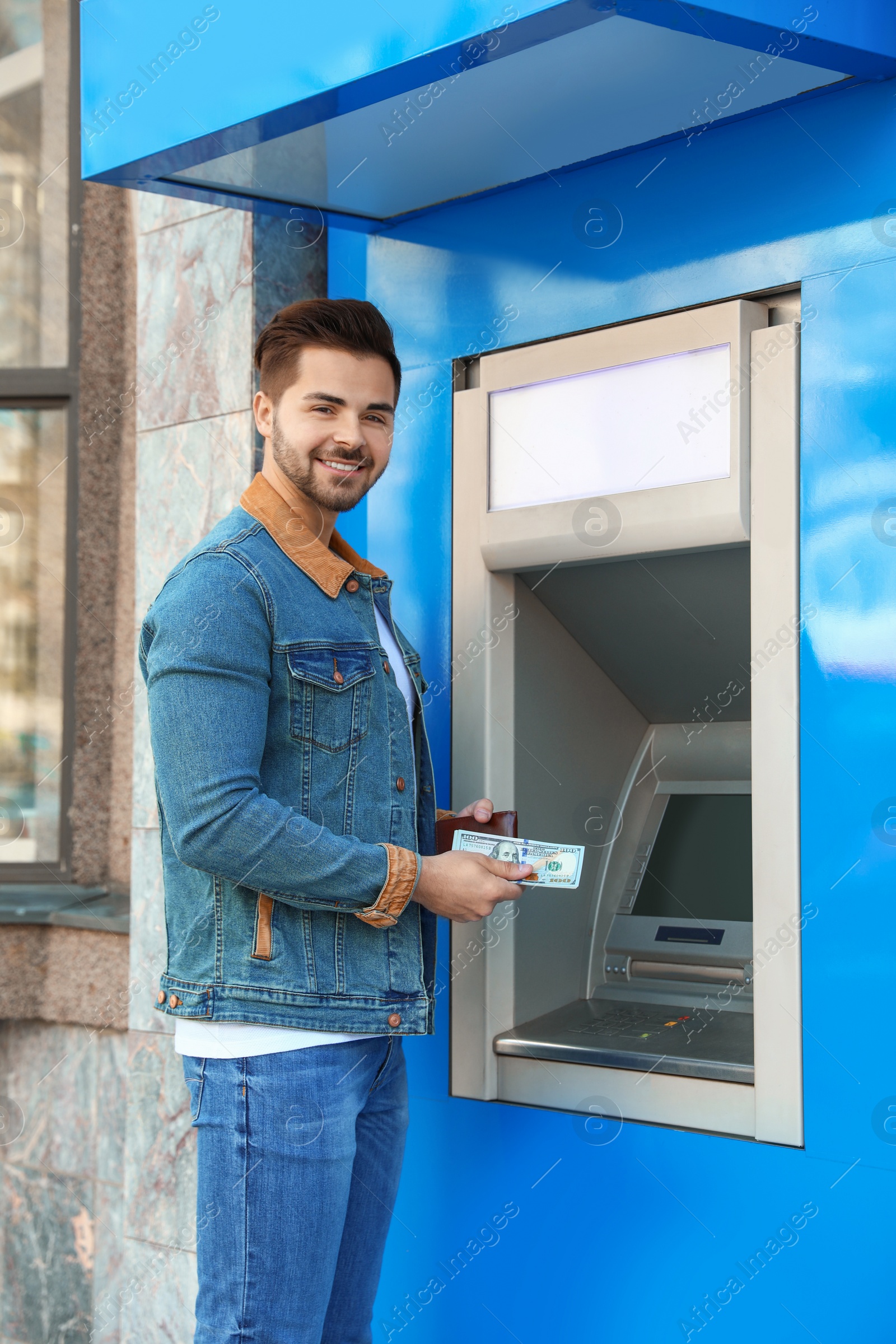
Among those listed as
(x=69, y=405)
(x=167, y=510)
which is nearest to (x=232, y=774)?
(x=167, y=510)

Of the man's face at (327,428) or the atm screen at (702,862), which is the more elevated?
the man's face at (327,428)

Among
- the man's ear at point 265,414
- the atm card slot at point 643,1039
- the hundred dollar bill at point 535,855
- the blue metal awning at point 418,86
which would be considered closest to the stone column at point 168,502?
the blue metal awning at point 418,86

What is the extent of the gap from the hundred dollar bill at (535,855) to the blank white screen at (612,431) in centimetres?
65

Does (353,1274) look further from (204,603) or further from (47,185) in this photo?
(47,185)

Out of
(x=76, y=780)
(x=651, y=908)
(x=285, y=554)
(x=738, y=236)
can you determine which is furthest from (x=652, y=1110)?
(x=76, y=780)

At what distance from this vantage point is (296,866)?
71.5 inches

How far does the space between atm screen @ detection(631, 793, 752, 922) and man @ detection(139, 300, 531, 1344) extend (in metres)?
0.61

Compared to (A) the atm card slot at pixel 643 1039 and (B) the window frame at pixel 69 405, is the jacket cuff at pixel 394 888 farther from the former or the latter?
(B) the window frame at pixel 69 405

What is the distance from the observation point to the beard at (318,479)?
2047mm

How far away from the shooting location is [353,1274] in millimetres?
2107

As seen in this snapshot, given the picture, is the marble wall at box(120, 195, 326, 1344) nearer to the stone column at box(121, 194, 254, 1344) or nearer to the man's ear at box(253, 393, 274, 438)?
the stone column at box(121, 194, 254, 1344)

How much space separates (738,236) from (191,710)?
1.20 meters

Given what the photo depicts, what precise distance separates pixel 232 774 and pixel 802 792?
35.3 inches

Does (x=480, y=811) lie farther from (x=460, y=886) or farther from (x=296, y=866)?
(x=296, y=866)
